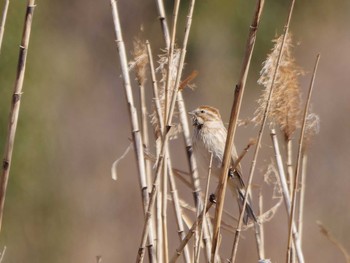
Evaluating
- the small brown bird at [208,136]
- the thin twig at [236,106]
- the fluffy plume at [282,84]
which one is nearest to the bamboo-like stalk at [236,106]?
the thin twig at [236,106]

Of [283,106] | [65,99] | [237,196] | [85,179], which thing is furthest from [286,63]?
[65,99]

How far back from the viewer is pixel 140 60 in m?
3.02

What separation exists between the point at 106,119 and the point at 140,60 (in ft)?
27.5

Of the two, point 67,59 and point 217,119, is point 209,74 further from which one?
point 217,119

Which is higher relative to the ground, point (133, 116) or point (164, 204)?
point (133, 116)

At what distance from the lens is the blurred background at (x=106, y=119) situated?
9109mm

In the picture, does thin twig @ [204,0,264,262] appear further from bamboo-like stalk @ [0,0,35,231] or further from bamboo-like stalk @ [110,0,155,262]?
bamboo-like stalk @ [0,0,35,231]

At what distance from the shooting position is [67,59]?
471 inches

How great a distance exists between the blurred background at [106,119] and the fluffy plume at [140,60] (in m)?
4.66

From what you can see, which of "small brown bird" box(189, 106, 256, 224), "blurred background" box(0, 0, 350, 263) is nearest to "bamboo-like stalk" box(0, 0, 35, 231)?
"small brown bird" box(189, 106, 256, 224)

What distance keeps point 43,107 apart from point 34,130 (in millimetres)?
499

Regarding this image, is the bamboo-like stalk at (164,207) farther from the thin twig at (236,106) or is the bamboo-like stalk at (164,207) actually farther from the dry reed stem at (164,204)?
the thin twig at (236,106)

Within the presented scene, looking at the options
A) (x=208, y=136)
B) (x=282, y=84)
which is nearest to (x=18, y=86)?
(x=282, y=84)

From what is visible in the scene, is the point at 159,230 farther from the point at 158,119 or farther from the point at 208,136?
the point at 208,136
